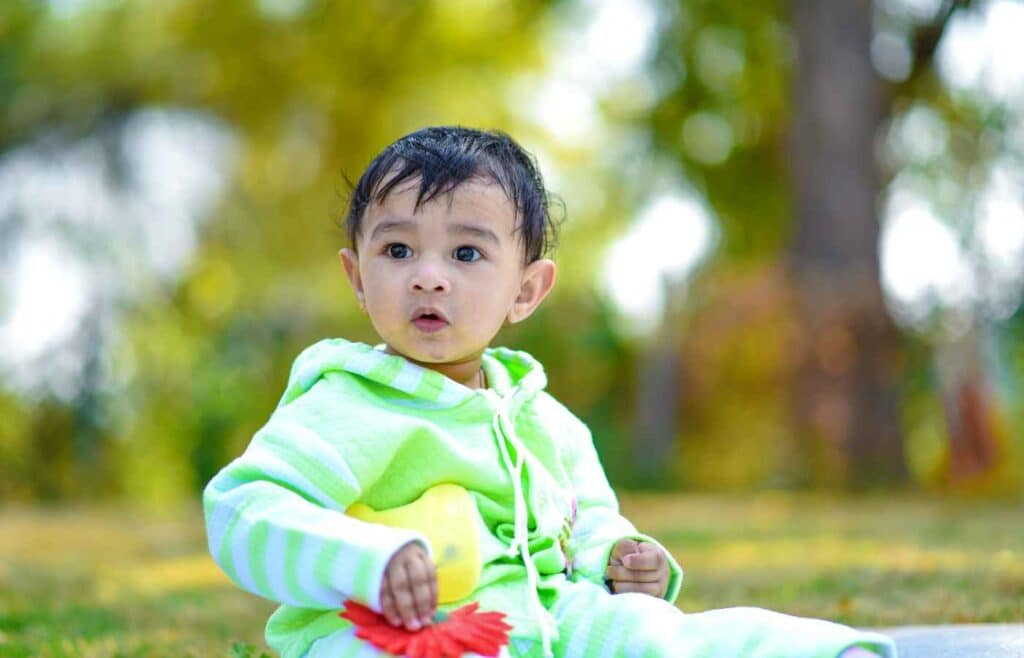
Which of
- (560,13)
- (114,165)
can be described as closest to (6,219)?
(114,165)

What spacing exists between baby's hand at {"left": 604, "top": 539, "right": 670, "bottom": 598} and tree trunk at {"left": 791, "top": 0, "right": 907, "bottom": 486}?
7.21 metres

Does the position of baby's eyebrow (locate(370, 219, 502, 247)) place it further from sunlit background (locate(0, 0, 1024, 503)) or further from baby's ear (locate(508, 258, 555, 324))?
sunlit background (locate(0, 0, 1024, 503))

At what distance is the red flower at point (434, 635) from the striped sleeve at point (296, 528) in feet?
0.10

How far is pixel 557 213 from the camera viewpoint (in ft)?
37.6

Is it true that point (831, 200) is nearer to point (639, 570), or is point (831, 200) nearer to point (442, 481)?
point (639, 570)

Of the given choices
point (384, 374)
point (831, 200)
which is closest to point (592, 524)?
point (384, 374)

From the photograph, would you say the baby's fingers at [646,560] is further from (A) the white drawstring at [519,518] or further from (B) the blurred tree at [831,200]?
(B) the blurred tree at [831,200]

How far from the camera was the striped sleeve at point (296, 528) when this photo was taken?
6.12 feet

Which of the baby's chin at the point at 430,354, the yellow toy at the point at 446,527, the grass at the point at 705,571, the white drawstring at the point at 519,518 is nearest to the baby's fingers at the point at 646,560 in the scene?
the white drawstring at the point at 519,518

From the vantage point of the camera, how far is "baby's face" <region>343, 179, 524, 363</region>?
7.13ft

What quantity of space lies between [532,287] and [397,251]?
Answer: 0.33 meters

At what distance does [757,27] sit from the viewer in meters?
11.8

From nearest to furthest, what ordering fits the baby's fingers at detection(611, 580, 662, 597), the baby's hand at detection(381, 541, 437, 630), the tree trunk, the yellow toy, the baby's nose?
the baby's hand at detection(381, 541, 437, 630), the yellow toy, the baby's nose, the baby's fingers at detection(611, 580, 662, 597), the tree trunk

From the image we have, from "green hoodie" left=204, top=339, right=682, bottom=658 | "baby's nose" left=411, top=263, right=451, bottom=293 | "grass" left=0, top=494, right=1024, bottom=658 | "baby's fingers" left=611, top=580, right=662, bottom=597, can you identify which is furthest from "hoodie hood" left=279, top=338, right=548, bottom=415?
"grass" left=0, top=494, right=1024, bottom=658
